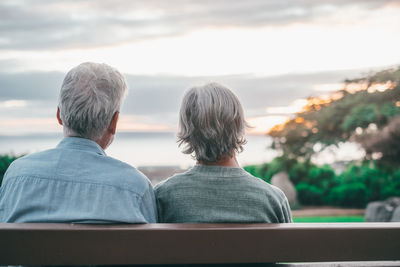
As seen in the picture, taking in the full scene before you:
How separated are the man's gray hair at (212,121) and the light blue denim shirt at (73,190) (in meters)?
0.31

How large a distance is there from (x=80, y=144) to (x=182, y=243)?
648 mm

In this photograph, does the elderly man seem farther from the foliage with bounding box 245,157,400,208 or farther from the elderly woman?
the foliage with bounding box 245,157,400,208

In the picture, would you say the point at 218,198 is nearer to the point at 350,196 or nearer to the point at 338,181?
the point at 338,181

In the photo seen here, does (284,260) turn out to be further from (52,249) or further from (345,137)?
(345,137)

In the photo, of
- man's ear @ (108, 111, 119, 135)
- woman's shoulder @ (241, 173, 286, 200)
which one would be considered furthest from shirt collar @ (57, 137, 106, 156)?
woman's shoulder @ (241, 173, 286, 200)

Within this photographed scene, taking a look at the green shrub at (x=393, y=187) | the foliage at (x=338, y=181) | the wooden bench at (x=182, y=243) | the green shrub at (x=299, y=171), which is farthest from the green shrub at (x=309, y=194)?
the wooden bench at (x=182, y=243)

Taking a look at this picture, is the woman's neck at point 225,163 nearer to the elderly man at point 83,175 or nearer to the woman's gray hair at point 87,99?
the elderly man at point 83,175

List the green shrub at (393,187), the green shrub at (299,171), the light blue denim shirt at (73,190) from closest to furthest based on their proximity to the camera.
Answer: the light blue denim shirt at (73,190) → the green shrub at (299,171) → the green shrub at (393,187)

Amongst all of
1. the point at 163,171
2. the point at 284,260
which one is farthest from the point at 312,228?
the point at 163,171

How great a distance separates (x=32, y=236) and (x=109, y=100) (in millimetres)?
661

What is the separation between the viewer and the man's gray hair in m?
1.94

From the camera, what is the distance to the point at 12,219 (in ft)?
5.62

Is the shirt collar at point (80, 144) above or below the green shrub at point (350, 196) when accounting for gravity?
above

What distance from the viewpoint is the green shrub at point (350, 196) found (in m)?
12.6
